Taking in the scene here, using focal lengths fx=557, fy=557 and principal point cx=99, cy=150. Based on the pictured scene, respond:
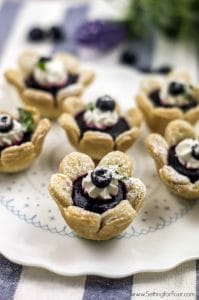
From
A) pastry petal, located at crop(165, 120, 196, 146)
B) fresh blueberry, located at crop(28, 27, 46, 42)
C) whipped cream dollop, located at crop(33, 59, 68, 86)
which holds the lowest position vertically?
pastry petal, located at crop(165, 120, 196, 146)

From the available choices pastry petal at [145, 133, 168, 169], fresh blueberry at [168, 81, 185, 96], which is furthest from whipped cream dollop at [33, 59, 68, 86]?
pastry petal at [145, 133, 168, 169]

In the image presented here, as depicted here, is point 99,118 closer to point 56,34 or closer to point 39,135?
point 39,135

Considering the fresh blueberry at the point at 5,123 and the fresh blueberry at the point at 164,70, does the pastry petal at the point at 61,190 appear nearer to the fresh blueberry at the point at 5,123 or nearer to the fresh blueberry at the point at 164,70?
the fresh blueberry at the point at 5,123

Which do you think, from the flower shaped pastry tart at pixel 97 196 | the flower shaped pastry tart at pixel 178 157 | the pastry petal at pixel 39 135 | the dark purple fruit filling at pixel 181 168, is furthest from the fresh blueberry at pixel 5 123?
the dark purple fruit filling at pixel 181 168

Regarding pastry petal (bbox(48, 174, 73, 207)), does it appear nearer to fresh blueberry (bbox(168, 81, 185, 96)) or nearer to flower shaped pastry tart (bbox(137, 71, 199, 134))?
flower shaped pastry tart (bbox(137, 71, 199, 134))

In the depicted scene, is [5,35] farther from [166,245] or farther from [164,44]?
[166,245]

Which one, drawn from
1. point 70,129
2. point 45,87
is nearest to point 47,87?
point 45,87

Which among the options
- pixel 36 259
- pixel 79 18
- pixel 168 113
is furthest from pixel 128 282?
pixel 79 18
